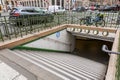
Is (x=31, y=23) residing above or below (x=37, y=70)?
above

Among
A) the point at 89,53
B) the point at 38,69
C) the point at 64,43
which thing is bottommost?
the point at 89,53

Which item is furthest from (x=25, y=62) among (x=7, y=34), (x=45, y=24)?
(x=45, y=24)

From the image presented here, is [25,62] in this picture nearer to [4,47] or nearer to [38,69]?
[38,69]

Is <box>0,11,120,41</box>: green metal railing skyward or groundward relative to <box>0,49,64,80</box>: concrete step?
skyward

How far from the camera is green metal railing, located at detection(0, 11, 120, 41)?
15.1 ft

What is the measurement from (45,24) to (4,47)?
114 inches

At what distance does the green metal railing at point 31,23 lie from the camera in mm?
4598

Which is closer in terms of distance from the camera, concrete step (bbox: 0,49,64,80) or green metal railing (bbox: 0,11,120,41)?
concrete step (bbox: 0,49,64,80)

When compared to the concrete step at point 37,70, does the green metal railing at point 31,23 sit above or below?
above

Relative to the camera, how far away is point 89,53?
9.82 m

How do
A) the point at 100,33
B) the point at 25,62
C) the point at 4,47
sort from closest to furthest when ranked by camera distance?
the point at 25,62
the point at 4,47
the point at 100,33

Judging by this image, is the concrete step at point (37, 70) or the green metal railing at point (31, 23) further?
the green metal railing at point (31, 23)

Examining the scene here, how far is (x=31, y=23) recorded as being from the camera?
548 cm

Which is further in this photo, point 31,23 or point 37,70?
point 31,23
